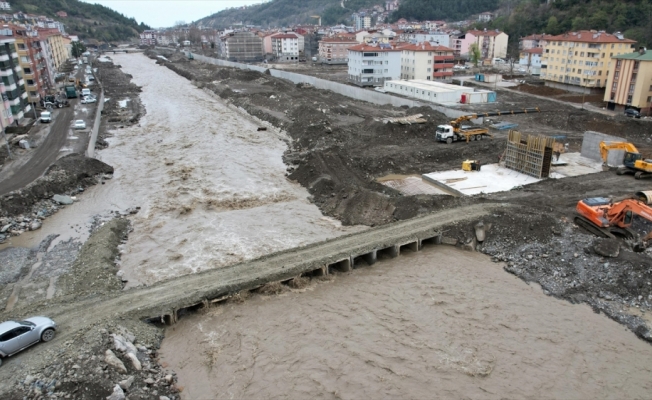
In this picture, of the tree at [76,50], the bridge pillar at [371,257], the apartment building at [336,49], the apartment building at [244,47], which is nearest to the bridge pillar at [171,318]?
the bridge pillar at [371,257]

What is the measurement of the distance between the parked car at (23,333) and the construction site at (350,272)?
0.35 meters

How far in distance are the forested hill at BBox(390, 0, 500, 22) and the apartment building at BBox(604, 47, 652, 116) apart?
436 ft

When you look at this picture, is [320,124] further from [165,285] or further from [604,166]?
[165,285]

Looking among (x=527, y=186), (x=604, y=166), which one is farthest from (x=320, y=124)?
(x=604, y=166)

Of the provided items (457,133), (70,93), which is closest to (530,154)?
(457,133)

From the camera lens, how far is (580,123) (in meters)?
38.0

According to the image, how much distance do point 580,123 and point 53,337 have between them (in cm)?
4043

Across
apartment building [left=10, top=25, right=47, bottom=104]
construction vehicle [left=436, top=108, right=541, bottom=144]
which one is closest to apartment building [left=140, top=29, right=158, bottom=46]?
apartment building [left=10, top=25, right=47, bottom=104]

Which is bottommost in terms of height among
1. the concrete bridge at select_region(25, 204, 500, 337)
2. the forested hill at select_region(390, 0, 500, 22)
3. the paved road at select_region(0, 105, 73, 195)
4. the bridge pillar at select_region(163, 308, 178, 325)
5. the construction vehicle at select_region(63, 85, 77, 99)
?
the bridge pillar at select_region(163, 308, 178, 325)

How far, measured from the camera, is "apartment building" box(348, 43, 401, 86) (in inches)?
2420

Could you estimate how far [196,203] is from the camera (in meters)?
24.9

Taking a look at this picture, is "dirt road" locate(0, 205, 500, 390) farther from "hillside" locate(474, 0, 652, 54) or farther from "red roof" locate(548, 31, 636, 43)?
"hillside" locate(474, 0, 652, 54)

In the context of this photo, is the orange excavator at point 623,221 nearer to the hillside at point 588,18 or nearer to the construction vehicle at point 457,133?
the construction vehicle at point 457,133

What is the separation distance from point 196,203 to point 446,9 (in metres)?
165
